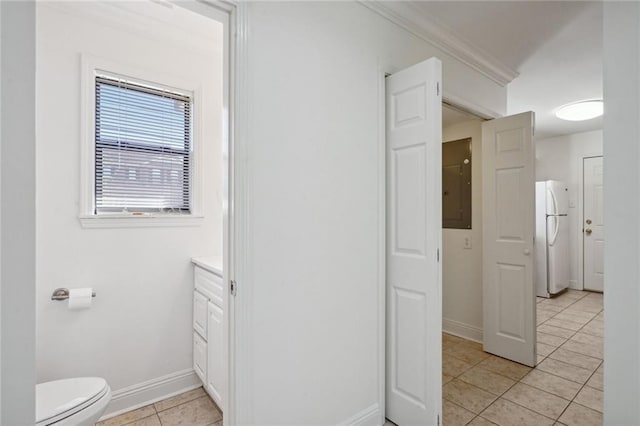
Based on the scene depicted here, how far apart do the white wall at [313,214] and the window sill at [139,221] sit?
3.84ft

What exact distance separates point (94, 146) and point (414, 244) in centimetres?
207

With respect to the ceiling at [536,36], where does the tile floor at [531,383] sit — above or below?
below

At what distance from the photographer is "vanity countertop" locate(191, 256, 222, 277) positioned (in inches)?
74.0

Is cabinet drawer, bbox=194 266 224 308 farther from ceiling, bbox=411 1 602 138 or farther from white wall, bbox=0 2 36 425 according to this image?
ceiling, bbox=411 1 602 138

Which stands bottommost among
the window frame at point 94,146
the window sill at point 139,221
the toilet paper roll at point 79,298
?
the toilet paper roll at point 79,298

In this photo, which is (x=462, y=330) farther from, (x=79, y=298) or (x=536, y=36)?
(x=79, y=298)

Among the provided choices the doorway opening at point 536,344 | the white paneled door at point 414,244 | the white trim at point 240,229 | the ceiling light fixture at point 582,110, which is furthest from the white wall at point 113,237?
the ceiling light fixture at point 582,110

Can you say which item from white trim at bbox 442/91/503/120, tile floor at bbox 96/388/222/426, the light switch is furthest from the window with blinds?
the light switch

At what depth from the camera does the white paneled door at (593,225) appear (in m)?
4.90

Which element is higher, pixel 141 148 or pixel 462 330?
pixel 141 148

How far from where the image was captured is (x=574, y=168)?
205 inches

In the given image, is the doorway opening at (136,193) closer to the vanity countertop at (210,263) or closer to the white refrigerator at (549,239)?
the vanity countertop at (210,263)

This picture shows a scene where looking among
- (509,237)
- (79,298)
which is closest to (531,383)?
(509,237)

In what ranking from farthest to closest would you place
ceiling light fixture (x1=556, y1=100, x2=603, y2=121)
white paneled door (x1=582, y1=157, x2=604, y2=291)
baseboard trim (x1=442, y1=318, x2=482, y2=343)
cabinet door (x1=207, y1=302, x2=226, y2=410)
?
white paneled door (x1=582, y1=157, x2=604, y2=291) → baseboard trim (x1=442, y1=318, x2=482, y2=343) → ceiling light fixture (x1=556, y1=100, x2=603, y2=121) → cabinet door (x1=207, y1=302, x2=226, y2=410)
